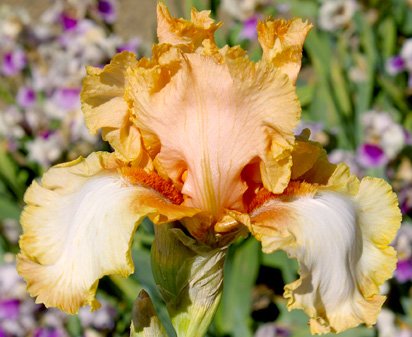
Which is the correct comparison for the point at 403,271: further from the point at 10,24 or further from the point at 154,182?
the point at 10,24

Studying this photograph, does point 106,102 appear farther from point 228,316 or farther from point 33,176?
point 33,176

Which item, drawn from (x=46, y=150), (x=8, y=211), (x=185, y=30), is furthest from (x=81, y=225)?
(x=46, y=150)

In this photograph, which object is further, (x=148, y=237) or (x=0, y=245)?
(x=0, y=245)

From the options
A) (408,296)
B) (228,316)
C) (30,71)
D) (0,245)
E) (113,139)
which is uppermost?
(113,139)

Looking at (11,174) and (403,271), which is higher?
(11,174)

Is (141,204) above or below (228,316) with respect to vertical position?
above

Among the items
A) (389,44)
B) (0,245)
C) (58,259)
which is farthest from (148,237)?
(389,44)

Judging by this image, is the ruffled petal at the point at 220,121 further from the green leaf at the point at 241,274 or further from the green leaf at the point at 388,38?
the green leaf at the point at 388,38
